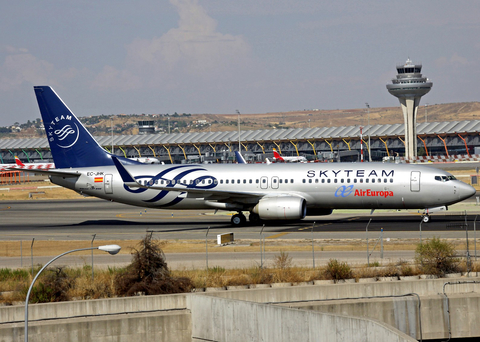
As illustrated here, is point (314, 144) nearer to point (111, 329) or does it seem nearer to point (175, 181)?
point (175, 181)

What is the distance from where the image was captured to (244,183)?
4841 centimetres

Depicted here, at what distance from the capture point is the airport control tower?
141 meters

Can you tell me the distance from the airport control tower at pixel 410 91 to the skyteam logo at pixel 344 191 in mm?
98731

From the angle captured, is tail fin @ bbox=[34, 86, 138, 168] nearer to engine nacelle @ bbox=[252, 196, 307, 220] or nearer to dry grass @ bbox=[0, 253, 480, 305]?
engine nacelle @ bbox=[252, 196, 307, 220]

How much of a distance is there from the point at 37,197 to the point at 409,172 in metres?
56.7

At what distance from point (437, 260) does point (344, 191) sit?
56.3 ft

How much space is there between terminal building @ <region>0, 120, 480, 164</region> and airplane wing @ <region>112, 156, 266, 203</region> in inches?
3973

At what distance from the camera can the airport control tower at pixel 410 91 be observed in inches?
5536

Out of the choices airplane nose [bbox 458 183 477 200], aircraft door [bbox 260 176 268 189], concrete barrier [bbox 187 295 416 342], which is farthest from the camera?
aircraft door [bbox 260 176 268 189]

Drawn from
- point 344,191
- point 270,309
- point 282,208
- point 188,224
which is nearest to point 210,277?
point 270,309

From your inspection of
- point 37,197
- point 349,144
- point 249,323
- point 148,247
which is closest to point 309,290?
point 249,323

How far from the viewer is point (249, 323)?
23375 millimetres

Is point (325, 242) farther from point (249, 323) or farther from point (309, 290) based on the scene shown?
point (249, 323)

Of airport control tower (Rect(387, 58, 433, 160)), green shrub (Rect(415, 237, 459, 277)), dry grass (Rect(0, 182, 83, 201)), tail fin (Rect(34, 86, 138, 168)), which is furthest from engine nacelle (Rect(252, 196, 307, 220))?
airport control tower (Rect(387, 58, 433, 160))
